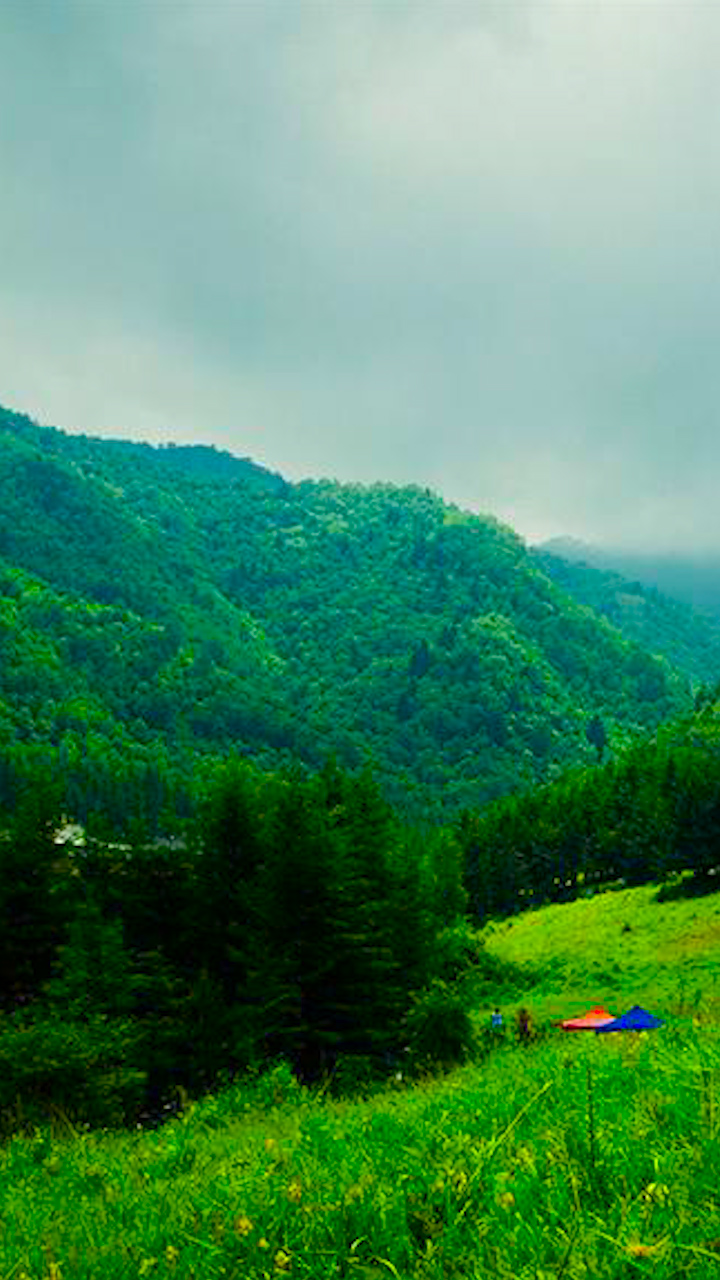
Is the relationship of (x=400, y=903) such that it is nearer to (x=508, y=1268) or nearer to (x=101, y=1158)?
(x=101, y=1158)

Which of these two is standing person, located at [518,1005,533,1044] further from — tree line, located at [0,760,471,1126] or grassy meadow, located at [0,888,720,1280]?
tree line, located at [0,760,471,1126]

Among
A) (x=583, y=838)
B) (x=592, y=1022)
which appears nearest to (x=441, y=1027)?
(x=592, y=1022)

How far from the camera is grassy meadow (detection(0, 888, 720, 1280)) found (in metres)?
4.09

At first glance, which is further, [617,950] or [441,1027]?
[617,950]

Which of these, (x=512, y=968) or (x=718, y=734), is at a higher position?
(x=718, y=734)

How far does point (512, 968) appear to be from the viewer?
68.1 m

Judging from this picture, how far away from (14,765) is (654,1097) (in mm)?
187427

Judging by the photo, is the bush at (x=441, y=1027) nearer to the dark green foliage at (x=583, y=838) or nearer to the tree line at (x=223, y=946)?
the tree line at (x=223, y=946)

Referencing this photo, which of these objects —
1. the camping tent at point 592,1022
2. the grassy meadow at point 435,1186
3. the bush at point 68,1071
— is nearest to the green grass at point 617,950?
the camping tent at point 592,1022

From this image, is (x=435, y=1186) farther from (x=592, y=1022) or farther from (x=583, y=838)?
(x=583, y=838)

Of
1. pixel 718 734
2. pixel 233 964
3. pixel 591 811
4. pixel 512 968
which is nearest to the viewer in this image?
pixel 233 964

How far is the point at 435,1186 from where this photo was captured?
195 inches

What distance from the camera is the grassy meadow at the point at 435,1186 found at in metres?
4.09

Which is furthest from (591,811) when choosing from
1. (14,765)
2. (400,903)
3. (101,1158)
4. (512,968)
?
(101,1158)
